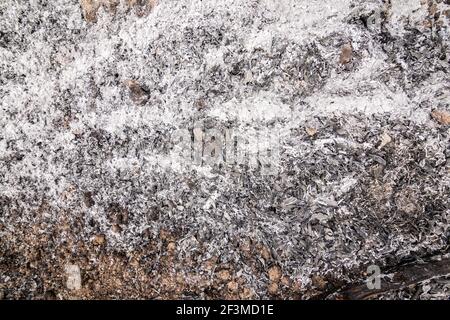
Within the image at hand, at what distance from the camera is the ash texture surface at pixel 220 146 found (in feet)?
9.81

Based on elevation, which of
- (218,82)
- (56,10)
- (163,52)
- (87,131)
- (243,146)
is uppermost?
(56,10)

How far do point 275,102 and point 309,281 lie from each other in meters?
1.60

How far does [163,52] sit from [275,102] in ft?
3.66

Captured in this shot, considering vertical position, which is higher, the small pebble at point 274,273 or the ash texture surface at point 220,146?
the ash texture surface at point 220,146

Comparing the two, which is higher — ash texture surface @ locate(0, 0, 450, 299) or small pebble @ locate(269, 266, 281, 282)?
ash texture surface @ locate(0, 0, 450, 299)

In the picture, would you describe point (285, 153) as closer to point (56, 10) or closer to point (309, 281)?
point (309, 281)

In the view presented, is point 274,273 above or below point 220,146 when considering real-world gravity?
below

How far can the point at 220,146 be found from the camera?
3.16 metres

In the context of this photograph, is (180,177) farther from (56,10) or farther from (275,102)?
(56,10)

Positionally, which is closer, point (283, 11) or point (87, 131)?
point (283, 11)

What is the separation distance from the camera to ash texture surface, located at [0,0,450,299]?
2.99 metres

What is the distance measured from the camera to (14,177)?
333cm
